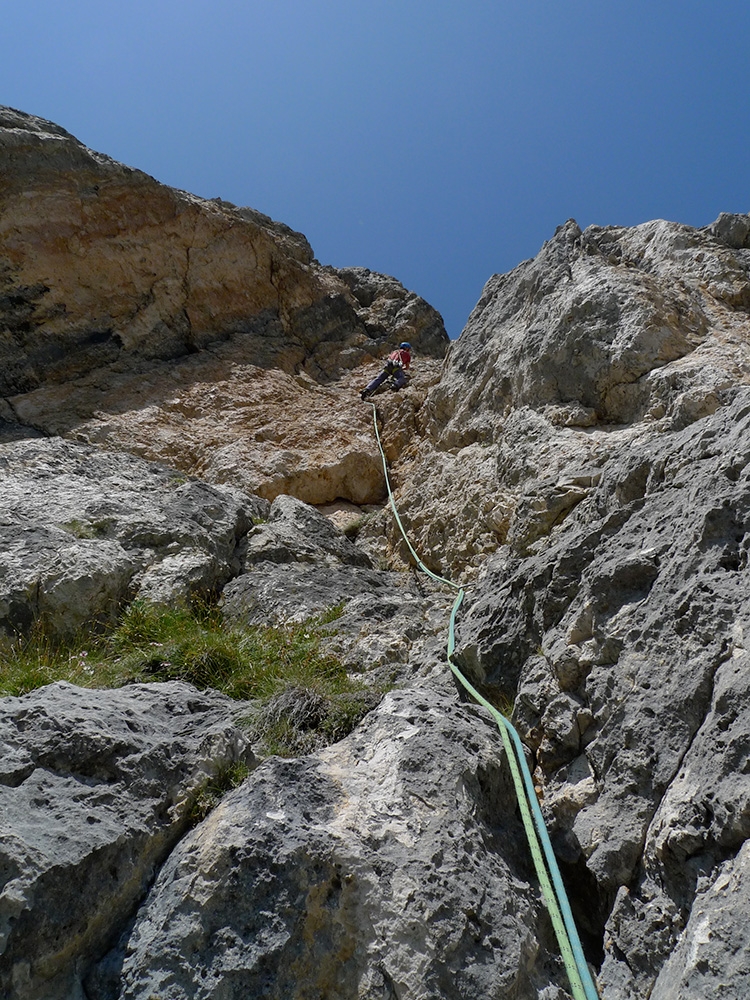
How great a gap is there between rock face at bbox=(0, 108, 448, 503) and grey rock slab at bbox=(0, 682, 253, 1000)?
6393 millimetres

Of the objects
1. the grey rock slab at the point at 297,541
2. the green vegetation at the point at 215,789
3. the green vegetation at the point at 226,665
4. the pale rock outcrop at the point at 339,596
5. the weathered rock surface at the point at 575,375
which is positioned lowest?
the green vegetation at the point at 215,789

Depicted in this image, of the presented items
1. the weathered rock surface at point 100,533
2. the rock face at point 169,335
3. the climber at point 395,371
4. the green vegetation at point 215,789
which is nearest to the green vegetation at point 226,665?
the weathered rock surface at point 100,533

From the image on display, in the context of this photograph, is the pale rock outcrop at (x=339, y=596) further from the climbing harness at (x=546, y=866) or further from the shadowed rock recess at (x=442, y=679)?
the climbing harness at (x=546, y=866)

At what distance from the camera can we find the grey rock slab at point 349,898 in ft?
9.12

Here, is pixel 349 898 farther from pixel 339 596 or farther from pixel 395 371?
pixel 395 371

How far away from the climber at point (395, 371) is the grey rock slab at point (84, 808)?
349 inches

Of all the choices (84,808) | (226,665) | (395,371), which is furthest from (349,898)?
(395,371)

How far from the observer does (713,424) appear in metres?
4.70

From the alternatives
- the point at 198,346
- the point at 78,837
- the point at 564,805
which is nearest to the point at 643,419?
the point at 564,805

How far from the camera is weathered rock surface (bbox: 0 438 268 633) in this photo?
6.20 meters

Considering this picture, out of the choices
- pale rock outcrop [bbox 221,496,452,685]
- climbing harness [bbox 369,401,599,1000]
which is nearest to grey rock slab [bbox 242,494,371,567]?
pale rock outcrop [bbox 221,496,452,685]

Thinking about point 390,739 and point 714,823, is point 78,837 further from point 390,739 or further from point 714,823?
point 714,823

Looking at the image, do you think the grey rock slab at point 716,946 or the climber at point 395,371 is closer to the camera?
the grey rock slab at point 716,946

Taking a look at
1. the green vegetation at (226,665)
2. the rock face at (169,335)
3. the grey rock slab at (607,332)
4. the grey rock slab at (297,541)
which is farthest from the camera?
the rock face at (169,335)
